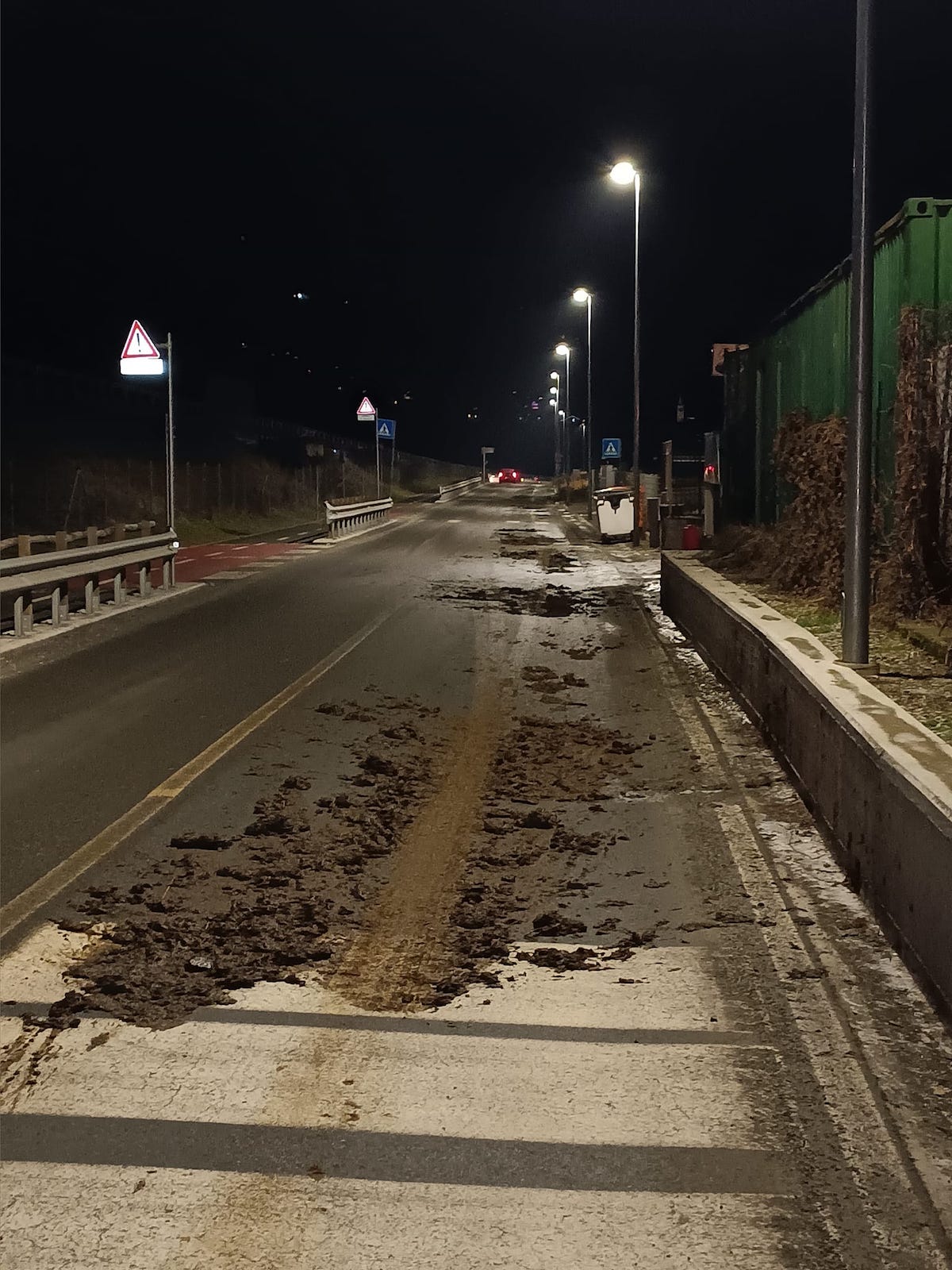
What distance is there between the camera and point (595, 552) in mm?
34625

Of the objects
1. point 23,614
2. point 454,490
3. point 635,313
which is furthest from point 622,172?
point 454,490

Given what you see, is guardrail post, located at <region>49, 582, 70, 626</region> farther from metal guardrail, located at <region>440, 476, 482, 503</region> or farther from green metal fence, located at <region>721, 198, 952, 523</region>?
metal guardrail, located at <region>440, 476, 482, 503</region>

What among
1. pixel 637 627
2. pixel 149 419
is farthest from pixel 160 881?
pixel 149 419

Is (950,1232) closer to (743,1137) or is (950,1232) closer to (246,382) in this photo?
(743,1137)

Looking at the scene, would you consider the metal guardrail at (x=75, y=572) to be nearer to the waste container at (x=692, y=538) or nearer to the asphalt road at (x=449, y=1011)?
the asphalt road at (x=449, y=1011)

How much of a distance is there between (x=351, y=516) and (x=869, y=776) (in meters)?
39.8

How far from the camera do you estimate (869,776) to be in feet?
22.3

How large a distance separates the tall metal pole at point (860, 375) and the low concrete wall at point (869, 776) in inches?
14.8

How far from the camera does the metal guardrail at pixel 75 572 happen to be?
1653 centimetres

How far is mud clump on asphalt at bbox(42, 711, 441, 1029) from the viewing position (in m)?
5.64

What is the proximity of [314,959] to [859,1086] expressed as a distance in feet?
7.41

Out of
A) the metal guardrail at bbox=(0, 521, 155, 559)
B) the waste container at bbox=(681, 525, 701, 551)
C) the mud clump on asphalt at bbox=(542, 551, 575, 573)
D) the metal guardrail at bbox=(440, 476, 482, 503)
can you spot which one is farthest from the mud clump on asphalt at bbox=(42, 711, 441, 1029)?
the metal guardrail at bbox=(440, 476, 482, 503)

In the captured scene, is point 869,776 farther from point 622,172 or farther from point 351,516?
point 351,516

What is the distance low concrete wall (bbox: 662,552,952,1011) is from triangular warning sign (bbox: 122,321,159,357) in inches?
820
